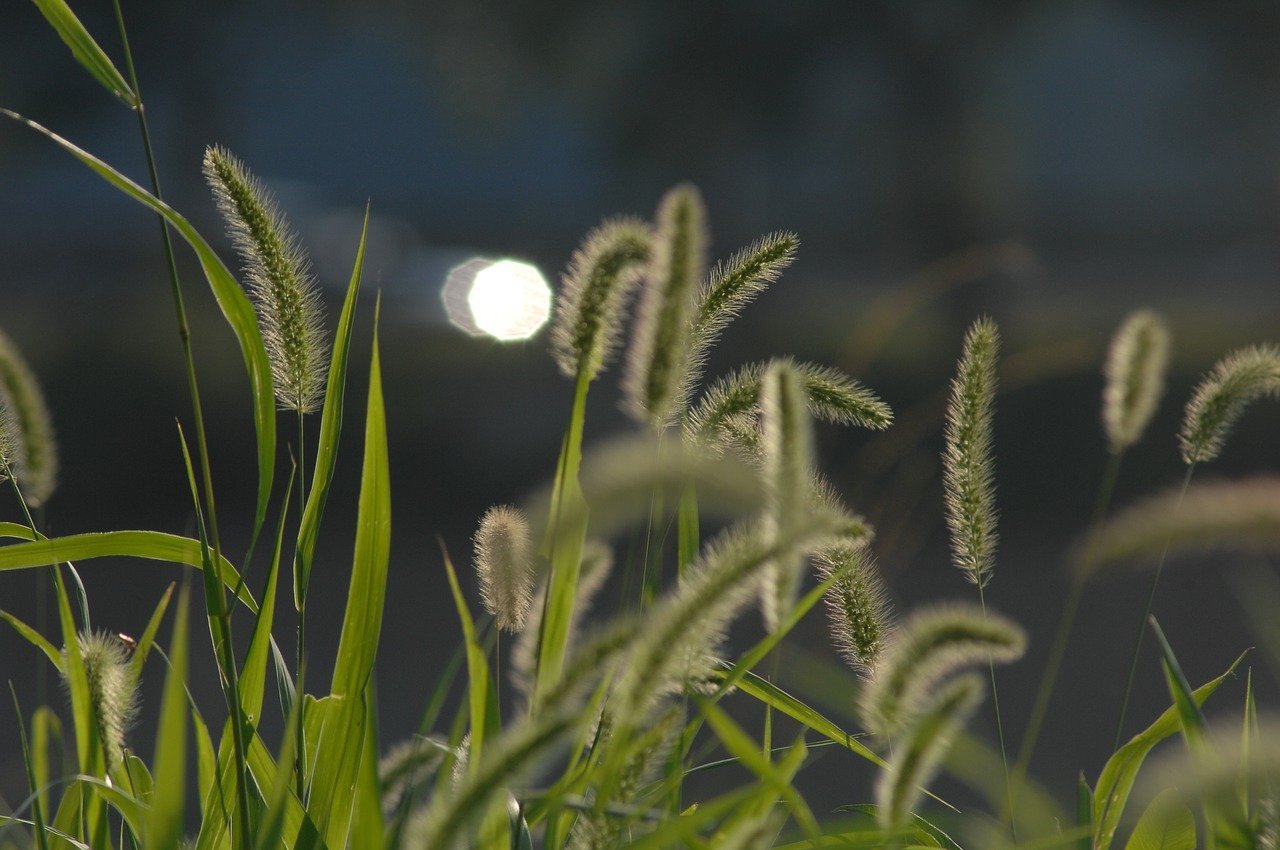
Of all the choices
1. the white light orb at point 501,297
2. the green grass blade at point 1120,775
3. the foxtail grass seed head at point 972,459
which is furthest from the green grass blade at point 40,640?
the white light orb at point 501,297

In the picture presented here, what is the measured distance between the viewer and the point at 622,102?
1399cm

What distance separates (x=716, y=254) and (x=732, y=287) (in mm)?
14759

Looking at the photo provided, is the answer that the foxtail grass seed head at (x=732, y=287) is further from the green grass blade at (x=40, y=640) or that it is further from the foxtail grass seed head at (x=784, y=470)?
the green grass blade at (x=40, y=640)

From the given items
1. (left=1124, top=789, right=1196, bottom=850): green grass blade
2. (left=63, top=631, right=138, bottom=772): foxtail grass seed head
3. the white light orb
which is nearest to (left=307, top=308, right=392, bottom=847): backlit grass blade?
(left=63, top=631, right=138, bottom=772): foxtail grass seed head

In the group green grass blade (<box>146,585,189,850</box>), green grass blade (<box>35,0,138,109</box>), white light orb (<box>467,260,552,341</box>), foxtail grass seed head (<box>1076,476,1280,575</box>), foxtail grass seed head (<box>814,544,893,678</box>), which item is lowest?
green grass blade (<box>146,585,189,850</box>)

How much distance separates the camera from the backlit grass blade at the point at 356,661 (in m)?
1.15

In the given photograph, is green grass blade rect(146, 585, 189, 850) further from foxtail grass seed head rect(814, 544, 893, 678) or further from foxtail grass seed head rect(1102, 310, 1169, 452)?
foxtail grass seed head rect(1102, 310, 1169, 452)

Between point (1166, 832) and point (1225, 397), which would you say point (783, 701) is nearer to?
point (1166, 832)

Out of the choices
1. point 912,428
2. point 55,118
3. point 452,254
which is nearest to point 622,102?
point 452,254

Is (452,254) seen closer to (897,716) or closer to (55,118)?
(55,118)

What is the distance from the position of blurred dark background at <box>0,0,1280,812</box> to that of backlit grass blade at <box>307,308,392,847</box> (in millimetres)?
383

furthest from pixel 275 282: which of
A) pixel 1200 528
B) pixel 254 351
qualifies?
pixel 1200 528

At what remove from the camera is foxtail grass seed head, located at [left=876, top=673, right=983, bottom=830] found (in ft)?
2.62

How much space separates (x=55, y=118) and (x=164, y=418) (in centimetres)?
589
